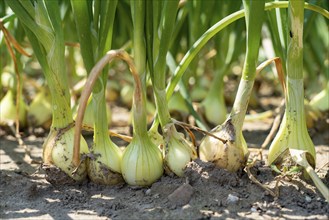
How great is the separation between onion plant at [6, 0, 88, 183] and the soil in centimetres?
7

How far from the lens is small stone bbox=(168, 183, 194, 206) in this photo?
1623 millimetres

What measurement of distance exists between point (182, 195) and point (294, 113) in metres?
0.38

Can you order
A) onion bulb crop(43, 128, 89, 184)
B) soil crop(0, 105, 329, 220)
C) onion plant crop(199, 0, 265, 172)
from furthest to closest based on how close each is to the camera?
onion bulb crop(43, 128, 89, 184) < onion plant crop(199, 0, 265, 172) < soil crop(0, 105, 329, 220)

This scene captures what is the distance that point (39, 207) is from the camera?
66.4 inches

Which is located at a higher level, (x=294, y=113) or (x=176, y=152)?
(x=294, y=113)

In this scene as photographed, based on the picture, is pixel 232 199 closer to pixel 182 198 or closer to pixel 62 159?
pixel 182 198

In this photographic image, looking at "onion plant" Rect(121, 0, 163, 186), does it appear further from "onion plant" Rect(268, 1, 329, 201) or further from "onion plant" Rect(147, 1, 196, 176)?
"onion plant" Rect(268, 1, 329, 201)

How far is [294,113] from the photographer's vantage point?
1721 mm

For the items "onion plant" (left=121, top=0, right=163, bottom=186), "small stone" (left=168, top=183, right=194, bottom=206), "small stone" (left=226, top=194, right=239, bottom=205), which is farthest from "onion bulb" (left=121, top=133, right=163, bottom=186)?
"small stone" (left=226, top=194, right=239, bottom=205)

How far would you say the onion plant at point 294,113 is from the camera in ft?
5.51

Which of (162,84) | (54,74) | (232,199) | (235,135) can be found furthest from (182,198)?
(54,74)

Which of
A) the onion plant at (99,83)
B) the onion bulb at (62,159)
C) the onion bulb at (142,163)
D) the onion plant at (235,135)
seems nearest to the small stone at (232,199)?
the onion plant at (235,135)

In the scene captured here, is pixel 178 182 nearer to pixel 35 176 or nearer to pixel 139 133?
pixel 139 133

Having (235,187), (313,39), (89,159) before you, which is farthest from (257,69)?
(313,39)
